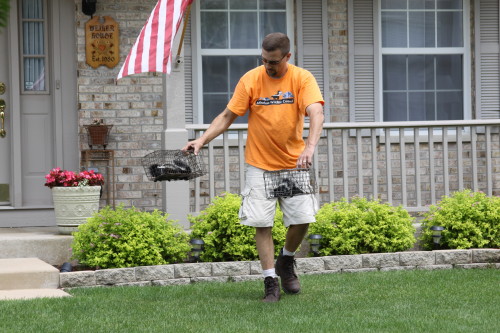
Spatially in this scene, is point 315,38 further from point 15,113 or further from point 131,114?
point 15,113

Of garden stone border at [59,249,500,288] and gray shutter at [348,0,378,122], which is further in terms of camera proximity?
gray shutter at [348,0,378,122]

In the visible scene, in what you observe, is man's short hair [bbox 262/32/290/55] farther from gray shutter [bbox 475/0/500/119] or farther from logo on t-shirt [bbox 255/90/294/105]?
gray shutter [bbox 475/0/500/119]

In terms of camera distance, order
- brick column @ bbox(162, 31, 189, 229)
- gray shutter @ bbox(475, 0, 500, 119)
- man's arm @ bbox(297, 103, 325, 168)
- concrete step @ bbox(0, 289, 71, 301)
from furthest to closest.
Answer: gray shutter @ bbox(475, 0, 500, 119), brick column @ bbox(162, 31, 189, 229), concrete step @ bbox(0, 289, 71, 301), man's arm @ bbox(297, 103, 325, 168)

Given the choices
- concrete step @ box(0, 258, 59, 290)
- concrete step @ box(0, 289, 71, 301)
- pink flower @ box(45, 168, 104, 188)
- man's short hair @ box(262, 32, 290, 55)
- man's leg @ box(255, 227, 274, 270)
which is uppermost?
A: man's short hair @ box(262, 32, 290, 55)

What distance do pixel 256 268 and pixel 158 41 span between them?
202 cm

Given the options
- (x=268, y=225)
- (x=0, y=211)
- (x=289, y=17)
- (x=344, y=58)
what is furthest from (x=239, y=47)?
(x=268, y=225)

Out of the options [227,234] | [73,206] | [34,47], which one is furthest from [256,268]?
[34,47]

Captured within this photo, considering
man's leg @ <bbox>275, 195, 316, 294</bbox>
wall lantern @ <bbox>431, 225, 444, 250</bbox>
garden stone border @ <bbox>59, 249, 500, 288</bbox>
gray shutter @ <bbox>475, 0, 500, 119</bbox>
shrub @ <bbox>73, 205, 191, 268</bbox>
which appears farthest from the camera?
gray shutter @ <bbox>475, 0, 500, 119</bbox>

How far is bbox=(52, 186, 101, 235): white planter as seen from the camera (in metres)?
6.90

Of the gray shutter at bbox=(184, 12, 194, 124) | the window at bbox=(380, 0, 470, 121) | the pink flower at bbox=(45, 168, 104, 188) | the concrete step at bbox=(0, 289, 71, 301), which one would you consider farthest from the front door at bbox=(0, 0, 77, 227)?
the window at bbox=(380, 0, 470, 121)

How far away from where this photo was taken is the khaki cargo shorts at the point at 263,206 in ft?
16.0

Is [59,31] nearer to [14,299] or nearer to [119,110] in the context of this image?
[119,110]

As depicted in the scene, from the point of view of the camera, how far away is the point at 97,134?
321 inches

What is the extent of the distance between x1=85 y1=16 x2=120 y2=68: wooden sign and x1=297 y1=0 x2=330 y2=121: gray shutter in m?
2.13
